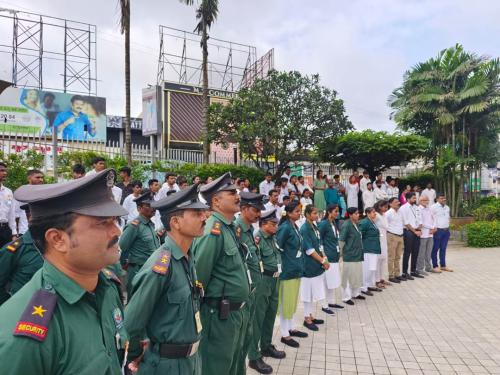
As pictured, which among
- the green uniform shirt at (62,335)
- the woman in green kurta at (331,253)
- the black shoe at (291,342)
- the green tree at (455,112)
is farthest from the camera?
the green tree at (455,112)

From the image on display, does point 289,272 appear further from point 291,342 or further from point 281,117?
point 281,117

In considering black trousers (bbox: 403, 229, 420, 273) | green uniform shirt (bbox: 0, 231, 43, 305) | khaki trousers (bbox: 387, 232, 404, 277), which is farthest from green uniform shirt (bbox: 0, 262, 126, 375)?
black trousers (bbox: 403, 229, 420, 273)

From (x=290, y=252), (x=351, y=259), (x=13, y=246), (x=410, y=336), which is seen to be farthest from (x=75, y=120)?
(x=410, y=336)

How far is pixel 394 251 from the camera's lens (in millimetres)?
8938

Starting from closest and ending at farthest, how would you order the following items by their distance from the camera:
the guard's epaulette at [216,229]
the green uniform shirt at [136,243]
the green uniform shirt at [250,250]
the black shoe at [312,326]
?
the guard's epaulette at [216,229]
the green uniform shirt at [250,250]
the green uniform shirt at [136,243]
the black shoe at [312,326]

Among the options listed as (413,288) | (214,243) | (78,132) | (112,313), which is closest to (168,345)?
(112,313)

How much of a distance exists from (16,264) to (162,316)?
1553 millimetres

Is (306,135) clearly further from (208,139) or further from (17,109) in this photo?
(17,109)

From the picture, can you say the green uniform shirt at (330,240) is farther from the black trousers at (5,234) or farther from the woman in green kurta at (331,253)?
the black trousers at (5,234)

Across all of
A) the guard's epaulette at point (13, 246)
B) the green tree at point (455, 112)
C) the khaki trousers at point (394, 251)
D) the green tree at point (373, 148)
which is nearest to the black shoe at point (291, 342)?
the guard's epaulette at point (13, 246)

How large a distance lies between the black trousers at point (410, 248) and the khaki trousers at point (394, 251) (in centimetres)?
32

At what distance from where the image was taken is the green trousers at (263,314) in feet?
14.5

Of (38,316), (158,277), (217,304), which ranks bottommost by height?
(217,304)

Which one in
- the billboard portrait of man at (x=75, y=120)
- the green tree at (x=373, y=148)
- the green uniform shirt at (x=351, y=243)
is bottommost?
the green uniform shirt at (x=351, y=243)
